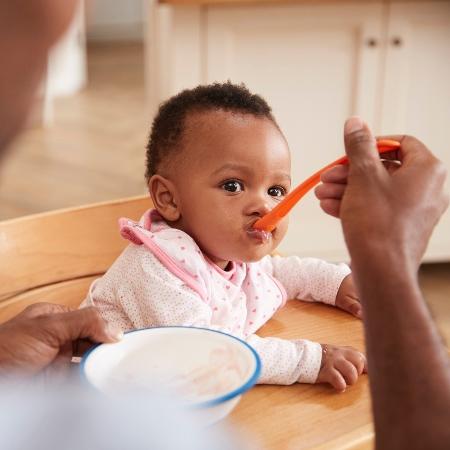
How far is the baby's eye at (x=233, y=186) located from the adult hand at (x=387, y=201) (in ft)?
0.99

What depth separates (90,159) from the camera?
12.9ft

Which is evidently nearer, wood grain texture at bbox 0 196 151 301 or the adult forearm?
the adult forearm

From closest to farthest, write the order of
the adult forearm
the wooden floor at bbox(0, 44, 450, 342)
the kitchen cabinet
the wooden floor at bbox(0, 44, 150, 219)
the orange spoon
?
the adult forearm → the orange spoon → the kitchen cabinet → the wooden floor at bbox(0, 44, 450, 342) → the wooden floor at bbox(0, 44, 150, 219)

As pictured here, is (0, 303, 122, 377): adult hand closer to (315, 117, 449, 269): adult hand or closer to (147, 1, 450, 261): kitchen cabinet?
(315, 117, 449, 269): adult hand

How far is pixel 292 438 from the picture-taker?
2.53ft

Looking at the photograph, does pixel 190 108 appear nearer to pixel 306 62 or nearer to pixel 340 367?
pixel 340 367

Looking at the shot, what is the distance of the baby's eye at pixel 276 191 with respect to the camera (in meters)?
1.07

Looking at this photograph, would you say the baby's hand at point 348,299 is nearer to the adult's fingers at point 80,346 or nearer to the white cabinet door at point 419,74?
the adult's fingers at point 80,346

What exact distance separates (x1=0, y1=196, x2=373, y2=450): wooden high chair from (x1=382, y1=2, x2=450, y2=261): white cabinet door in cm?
138

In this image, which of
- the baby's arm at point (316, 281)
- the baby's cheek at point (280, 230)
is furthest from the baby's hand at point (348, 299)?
the baby's cheek at point (280, 230)

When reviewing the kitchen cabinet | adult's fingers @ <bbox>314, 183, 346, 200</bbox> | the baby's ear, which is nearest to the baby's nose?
the baby's ear

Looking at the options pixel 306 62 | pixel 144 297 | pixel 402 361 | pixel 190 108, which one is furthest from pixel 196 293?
pixel 306 62

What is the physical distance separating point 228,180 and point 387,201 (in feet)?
1.30

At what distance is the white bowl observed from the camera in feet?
2.27
